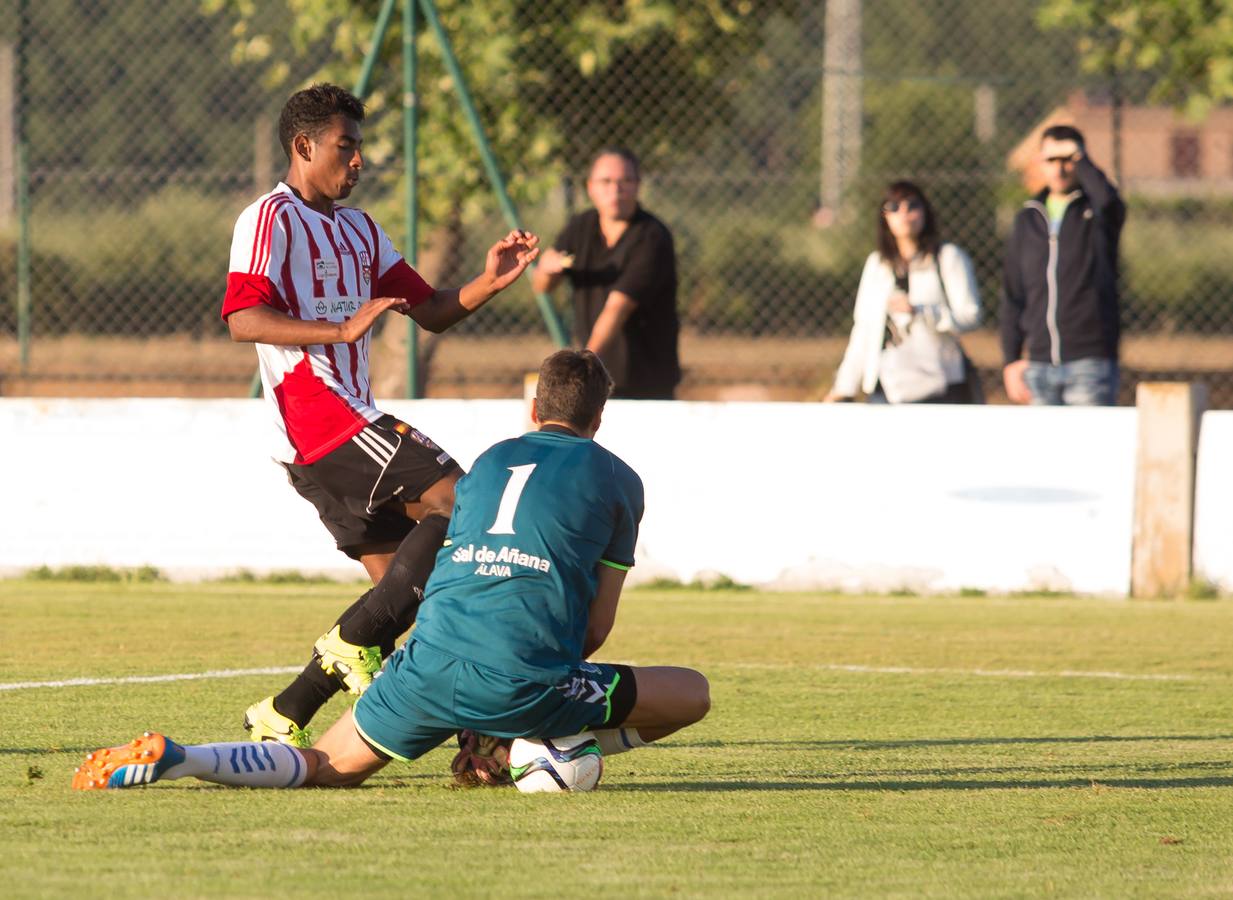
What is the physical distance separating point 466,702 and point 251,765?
1.95 ft

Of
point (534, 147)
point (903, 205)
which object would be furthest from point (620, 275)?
point (534, 147)

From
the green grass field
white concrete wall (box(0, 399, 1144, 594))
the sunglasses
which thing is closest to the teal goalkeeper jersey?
the green grass field

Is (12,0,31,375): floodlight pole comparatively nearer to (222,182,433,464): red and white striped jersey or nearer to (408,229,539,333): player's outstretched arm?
(408,229,539,333): player's outstretched arm

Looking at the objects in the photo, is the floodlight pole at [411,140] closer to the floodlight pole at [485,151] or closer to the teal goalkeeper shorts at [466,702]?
the floodlight pole at [485,151]

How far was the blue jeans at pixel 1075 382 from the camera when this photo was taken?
1155cm

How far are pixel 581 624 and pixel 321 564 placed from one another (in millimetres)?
6395

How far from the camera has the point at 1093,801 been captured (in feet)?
18.3

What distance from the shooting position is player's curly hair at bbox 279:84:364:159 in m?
6.43

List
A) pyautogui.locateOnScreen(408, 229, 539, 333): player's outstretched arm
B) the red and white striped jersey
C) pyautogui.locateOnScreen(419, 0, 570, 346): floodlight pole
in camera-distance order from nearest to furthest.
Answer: the red and white striped jersey → pyautogui.locateOnScreen(408, 229, 539, 333): player's outstretched arm → pyautogui.locateOnScreen(419, 0, 570, 346): floodlight pole

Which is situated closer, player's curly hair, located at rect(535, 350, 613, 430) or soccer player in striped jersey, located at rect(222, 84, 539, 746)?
player's curly hair, located at rect(535, 350, 613, 430)

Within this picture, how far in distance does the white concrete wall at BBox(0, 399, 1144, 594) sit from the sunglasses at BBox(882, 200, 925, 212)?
1.03 metres

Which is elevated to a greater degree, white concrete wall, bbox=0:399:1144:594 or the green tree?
the green tree

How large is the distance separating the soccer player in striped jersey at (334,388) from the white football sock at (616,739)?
779 millimetres

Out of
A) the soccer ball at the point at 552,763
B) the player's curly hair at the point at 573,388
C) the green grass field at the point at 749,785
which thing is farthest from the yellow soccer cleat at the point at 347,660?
the player's curly hair at the point at 573,388
